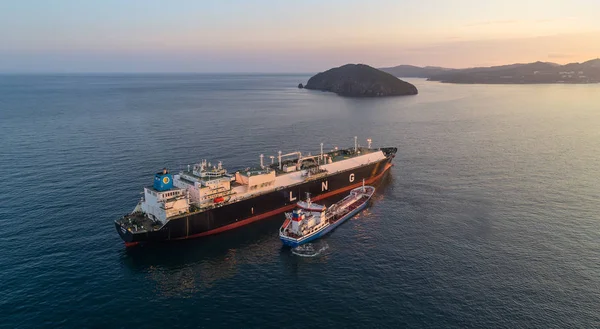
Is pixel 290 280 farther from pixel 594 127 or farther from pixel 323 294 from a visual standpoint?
pixel 594 127

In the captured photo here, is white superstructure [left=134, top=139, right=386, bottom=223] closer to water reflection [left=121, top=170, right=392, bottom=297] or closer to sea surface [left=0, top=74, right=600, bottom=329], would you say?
water reflection [left=121, top=170, right=392, bottom=297]

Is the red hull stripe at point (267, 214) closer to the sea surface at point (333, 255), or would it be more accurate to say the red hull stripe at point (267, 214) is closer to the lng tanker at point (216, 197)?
the lng tanker at point (216, 197)

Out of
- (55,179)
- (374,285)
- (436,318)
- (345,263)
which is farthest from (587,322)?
(55,179)

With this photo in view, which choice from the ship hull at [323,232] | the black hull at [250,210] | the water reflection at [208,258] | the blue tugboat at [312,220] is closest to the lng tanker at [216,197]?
the black hull at [250,210]

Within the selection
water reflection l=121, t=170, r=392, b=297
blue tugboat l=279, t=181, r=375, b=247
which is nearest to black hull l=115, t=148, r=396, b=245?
water reflection l=121, t=170, r=392, b=297

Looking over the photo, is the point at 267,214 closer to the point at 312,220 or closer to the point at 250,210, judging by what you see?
the point at 250,210

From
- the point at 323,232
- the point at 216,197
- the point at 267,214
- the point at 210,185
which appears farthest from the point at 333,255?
the point at 210,185

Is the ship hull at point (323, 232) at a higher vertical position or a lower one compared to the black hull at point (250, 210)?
lower
